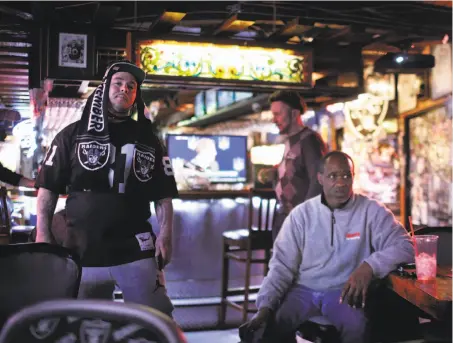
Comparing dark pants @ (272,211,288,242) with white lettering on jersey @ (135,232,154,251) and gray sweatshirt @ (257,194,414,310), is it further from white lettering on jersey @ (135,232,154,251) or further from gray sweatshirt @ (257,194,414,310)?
white lettering on jersey @ (135,232,154,251)

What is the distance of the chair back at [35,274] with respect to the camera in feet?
7.26

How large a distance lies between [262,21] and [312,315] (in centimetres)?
338

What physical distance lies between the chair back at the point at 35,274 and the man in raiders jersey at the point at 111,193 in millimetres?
438

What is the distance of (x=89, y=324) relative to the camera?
118 centimetres

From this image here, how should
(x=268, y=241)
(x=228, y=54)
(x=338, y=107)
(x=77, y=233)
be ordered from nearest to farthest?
(x=77, y=233)
(x=268, y=241)
(x=228, y=54)
(x=338, y=107)

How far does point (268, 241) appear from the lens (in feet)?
17.2

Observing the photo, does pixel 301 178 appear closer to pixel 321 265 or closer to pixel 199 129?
pixel 321 265

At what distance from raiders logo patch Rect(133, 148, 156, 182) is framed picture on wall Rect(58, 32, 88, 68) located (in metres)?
2.77

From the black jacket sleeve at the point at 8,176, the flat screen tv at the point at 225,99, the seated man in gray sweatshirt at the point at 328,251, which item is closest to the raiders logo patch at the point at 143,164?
the seated man in gray sweatshirt at the point at 328,251

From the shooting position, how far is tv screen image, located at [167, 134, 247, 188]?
294 inches

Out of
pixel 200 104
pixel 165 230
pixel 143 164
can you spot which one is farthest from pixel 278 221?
pixel 200 104

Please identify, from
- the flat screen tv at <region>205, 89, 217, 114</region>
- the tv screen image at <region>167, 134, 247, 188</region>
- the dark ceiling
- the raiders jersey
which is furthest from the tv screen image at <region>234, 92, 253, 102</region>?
the raiders jersey

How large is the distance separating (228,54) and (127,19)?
0.99 metres

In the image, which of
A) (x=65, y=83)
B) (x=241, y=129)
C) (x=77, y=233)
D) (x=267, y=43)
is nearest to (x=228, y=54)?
(x=267, y=43)
